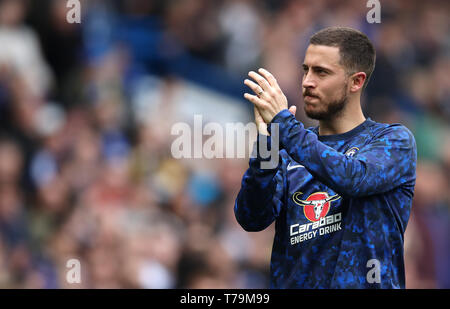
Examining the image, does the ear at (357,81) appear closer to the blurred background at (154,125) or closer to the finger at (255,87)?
the finger at (255,87)

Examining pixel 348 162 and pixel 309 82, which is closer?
pixel 348 162

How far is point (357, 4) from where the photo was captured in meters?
7.66

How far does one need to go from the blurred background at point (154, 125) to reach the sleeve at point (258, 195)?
3.34m

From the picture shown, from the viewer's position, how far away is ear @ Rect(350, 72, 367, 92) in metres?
2.88

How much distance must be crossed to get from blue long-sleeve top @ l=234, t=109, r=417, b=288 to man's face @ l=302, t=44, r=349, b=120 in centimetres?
15

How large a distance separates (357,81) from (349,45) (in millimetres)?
162

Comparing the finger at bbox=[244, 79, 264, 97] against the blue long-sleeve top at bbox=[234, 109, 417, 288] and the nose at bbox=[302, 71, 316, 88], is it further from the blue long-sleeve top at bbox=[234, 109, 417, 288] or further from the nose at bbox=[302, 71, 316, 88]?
the nose at bbox=[302, 71, 316, 88]

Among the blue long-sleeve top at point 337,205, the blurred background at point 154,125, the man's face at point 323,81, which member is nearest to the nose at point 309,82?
the man's face at point 323,81

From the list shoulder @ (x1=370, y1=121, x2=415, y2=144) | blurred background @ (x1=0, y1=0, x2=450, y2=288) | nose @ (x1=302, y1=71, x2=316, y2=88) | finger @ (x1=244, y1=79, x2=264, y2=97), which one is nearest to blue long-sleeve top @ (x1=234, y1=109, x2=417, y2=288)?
shoulder @ (x1=370, y1=121, x2=415, y2=144)

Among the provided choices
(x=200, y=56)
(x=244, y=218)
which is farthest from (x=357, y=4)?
(x=244, y=218)

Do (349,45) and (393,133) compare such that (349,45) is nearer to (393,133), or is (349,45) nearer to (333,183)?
(393,133)

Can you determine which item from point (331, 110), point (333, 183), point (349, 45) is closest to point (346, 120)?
point (331, 110)

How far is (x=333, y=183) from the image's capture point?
2.53 meters

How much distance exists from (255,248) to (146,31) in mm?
2643
